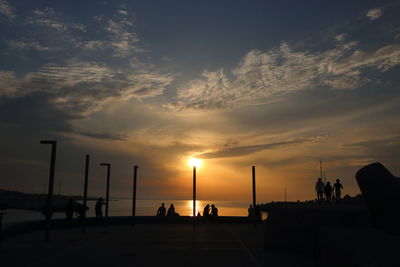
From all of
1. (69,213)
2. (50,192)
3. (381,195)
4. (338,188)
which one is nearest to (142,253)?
(50,192)

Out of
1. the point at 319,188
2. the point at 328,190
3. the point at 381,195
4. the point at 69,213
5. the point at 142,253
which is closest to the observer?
the point at 381,195

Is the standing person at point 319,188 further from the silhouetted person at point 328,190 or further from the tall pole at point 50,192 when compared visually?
the tall pole at point 50,192

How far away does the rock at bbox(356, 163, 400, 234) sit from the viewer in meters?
12.4

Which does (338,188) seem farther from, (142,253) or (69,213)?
(69,213)

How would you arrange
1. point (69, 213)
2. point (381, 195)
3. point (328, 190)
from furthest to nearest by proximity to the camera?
point (328, 190) → point (69, 213) → point (381, 195)

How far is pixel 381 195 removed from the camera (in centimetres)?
1273

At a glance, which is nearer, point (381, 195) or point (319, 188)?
point (381, 195)

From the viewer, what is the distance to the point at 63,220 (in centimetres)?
2528

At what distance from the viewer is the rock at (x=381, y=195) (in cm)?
1239

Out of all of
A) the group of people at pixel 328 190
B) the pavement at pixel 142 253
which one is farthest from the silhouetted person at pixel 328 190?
the pavement at pixel 142 253

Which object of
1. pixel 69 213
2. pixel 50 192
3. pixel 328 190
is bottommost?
pixel 69 213

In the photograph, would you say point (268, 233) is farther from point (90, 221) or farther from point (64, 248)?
point (90, 221)

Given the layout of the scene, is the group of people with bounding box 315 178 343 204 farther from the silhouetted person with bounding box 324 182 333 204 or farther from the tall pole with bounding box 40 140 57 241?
the tall pole with bounding box 40 140 57 241

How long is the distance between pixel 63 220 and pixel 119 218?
18.4 ft
